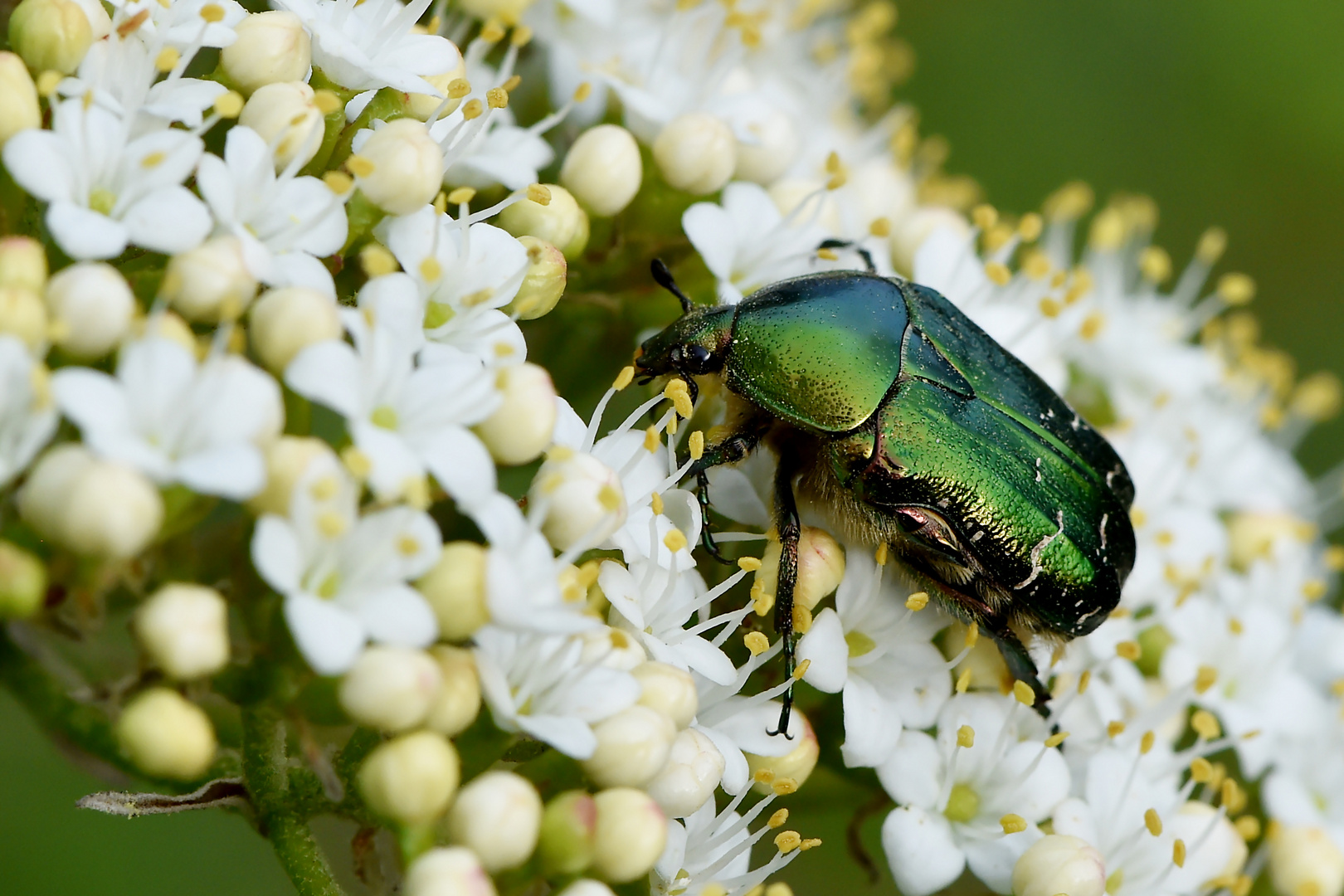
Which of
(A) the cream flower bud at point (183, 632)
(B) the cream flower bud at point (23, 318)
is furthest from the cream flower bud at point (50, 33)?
(A) the cream flower bud at point (183, 632)

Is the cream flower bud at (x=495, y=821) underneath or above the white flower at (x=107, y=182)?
underneath

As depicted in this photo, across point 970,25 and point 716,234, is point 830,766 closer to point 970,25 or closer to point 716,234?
point 716,234

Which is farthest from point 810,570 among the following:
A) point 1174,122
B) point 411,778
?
point 1174,122

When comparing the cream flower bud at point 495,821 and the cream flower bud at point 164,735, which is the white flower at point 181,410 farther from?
the cream flower bud at point 495,821

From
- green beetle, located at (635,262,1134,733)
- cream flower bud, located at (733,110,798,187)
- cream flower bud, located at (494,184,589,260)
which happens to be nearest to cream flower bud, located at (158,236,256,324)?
cream flower bud, located at (494,184,589,260)

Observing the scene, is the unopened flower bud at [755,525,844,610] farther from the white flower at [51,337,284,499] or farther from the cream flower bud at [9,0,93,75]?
the cream flower bud at [9,0,93,75]

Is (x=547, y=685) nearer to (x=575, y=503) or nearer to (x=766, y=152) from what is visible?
(x=575, y=503)
